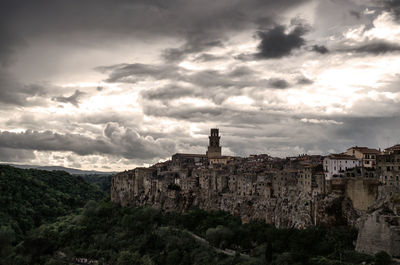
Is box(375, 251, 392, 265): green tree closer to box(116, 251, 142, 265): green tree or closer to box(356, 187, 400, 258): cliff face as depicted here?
box(356, 187, 400, 258): cliff face

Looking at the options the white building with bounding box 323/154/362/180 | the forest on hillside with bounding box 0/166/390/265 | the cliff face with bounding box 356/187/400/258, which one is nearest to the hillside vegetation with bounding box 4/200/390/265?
the forest on hillside with bounding box 0/166/390/265

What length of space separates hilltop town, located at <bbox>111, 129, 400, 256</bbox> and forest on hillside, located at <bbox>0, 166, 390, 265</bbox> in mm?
1870

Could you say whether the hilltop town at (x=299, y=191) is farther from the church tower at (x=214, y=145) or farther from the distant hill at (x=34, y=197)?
the distant hill at (x=34, y=197)

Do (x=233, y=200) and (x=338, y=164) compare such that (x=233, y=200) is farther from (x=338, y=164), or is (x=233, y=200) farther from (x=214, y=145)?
(x=214, y=145)

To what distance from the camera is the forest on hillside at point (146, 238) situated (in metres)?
50.7

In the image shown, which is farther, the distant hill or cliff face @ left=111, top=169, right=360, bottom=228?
the distant hill

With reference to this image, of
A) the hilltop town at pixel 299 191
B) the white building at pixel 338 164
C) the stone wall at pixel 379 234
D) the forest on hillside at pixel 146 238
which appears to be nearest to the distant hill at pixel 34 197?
the forest on hillside at pixel 146 238

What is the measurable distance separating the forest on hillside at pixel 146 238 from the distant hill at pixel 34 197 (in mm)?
223

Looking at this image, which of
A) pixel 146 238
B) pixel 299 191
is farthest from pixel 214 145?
pixel 299 191

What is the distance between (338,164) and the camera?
5884 centimetres

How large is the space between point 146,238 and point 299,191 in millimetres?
24695

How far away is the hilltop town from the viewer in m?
47.1

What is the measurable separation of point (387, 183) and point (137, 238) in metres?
38.7

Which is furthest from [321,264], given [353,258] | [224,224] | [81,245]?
[81,245]
